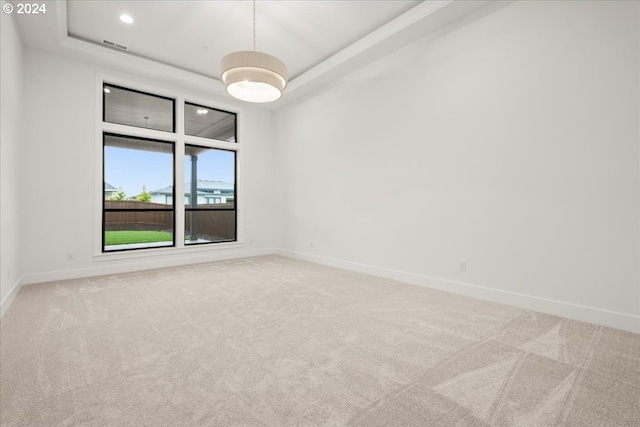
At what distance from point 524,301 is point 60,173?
6.17 m

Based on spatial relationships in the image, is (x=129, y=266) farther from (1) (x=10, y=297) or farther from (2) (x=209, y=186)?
(2) (x=209, y=186)

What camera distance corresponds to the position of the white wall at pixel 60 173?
4078mm

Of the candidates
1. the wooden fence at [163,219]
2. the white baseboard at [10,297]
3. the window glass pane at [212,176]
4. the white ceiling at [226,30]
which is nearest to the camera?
the white baseboard at [10,297]

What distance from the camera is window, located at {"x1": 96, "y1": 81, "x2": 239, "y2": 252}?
4.96 metres

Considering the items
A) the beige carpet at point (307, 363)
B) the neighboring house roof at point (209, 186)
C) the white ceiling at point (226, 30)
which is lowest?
the beige carpet at point (307, 363)

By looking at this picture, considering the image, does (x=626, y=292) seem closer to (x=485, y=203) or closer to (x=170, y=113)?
(x=485, y=203)

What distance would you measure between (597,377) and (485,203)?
1897 millimetres

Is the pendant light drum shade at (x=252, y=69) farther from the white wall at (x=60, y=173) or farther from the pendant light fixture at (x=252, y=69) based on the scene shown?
the white wall at (x=60, y=173)

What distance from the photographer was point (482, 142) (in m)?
3.35

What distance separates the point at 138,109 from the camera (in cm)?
542

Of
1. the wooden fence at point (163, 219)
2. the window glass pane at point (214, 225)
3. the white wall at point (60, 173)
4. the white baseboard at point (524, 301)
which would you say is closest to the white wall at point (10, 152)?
the white wall at point (60, 173)

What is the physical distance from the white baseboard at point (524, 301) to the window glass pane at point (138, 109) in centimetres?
443

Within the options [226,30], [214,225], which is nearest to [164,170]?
[214,225]

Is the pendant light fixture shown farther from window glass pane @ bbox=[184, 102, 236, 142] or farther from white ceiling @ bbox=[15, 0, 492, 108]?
window glass pane @ bbox=[184, 102, 236, 142]
